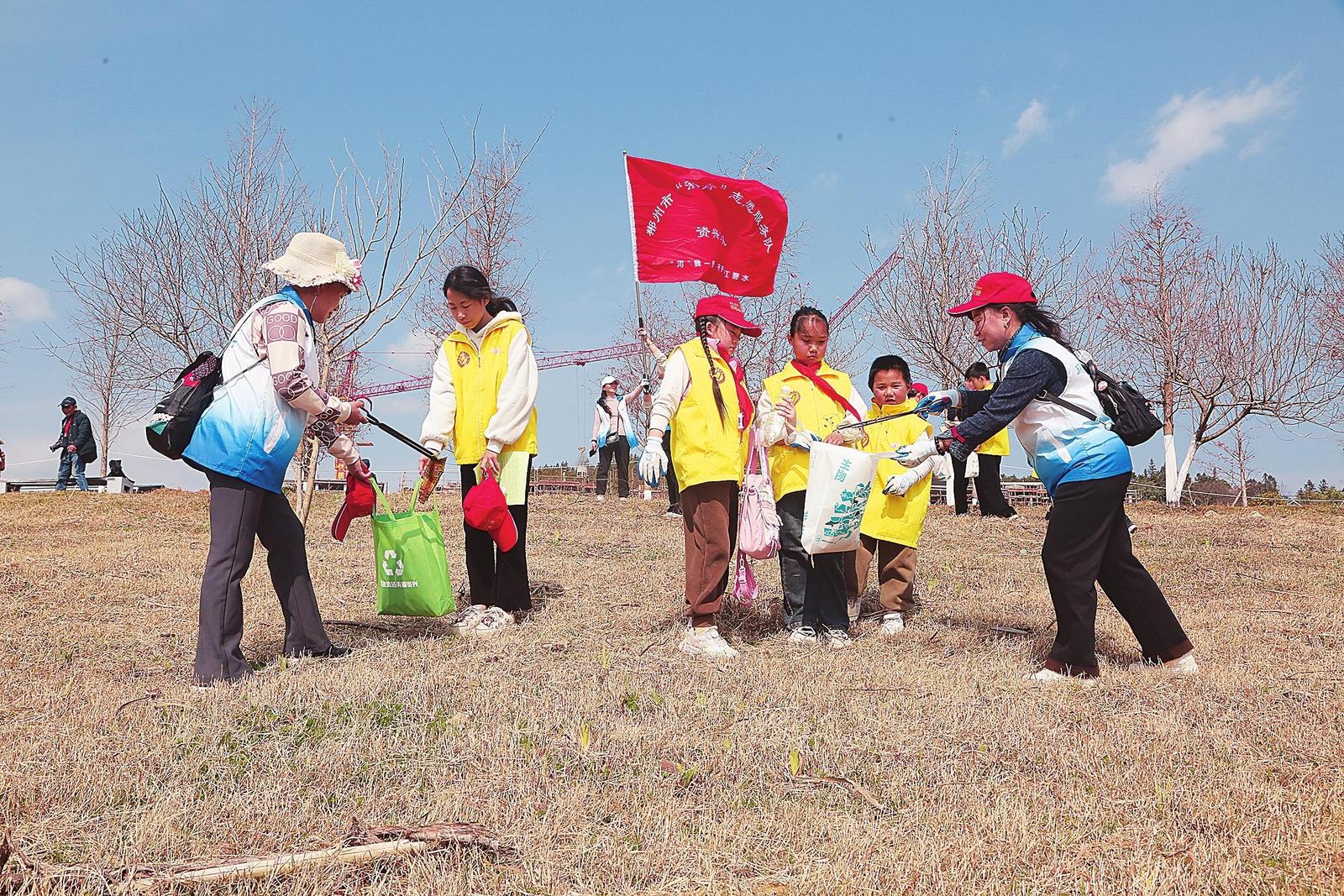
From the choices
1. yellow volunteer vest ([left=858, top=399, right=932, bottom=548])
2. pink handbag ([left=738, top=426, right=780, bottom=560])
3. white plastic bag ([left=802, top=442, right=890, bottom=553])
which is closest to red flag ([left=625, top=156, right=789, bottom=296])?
yellow volunteer vest ([left=858, top=399, right=932, bottom=548])

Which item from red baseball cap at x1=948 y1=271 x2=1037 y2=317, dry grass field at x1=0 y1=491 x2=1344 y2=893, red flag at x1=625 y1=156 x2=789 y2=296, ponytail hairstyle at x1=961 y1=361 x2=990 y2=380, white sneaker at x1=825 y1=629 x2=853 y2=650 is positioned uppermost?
red flag at x1=625 y1=156 x2=789 y2=296

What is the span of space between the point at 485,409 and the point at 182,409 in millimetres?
1697

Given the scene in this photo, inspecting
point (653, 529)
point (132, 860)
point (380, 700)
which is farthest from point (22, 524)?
point (132, 860)

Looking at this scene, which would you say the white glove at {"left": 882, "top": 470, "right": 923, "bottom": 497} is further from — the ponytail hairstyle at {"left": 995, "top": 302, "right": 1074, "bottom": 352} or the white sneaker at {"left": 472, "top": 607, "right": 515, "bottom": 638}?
the white sneaker at {"left": 472, "top": 607, "right": 515, "bottom": 638}

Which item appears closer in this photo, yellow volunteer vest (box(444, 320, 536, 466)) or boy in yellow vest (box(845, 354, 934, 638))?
yellow volunteer vest (box(444, 320, 536, 466))

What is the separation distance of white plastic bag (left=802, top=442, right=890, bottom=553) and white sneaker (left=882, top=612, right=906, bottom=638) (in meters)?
0.94

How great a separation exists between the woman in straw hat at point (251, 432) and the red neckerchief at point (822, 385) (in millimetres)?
2546

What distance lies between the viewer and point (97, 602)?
6.59 meters

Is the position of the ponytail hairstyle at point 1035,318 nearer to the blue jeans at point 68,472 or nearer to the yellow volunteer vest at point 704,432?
the yellow volunteer vest at point 704,432

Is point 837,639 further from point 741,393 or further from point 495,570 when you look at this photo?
point 495,570

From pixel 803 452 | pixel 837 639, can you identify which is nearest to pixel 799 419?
pixel 803 452

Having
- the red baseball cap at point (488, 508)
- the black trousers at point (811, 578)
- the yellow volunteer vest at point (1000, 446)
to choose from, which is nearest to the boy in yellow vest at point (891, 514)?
the black trousers at point (811, 578)

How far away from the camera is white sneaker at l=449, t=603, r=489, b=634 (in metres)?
5.49

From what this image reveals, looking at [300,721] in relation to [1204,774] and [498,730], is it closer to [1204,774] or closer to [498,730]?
[498,730]
